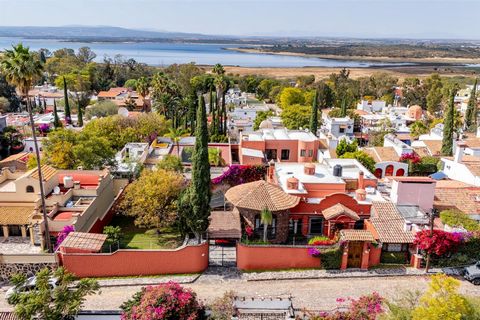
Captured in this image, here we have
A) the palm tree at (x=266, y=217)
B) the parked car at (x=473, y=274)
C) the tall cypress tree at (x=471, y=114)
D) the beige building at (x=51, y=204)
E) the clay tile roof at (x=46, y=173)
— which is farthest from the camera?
the tall cypress tree at (x=471, y=114)

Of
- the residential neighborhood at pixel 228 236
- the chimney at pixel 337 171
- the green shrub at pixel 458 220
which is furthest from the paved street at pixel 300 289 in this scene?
the chimney at pixel 337 171

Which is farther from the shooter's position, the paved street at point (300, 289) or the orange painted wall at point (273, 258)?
the orange painted wall at point (273, 258)

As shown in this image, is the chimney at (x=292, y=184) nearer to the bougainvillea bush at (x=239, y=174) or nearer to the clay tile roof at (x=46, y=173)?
the bougainvillea bush at (x=239, y=174)

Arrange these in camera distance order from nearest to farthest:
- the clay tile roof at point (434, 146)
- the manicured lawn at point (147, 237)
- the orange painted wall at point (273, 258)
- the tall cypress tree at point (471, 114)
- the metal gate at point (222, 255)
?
Answer: the orange painted wall at point (273, 258), the metal gate at point (222, 255), the manicured lawn at point (147, 237), the clay tile roof at point (434, 146), the tall cypress tree at point (471, 114)

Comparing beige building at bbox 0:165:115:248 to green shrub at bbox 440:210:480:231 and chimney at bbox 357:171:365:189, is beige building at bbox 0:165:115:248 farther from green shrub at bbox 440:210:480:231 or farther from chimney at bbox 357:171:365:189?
green shrub at bbox 440:210:480:231

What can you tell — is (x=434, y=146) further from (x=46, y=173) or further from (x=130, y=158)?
(x=46, y=173)

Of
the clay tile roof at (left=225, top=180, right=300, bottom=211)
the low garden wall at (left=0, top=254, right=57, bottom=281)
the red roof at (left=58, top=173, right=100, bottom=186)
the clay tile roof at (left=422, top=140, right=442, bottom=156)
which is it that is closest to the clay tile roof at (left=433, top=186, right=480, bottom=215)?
the clay tile roof at (left=225, top=180, right=300, bottom=211)

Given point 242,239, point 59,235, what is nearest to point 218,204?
point 242,239

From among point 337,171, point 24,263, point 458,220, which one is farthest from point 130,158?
point 458,220

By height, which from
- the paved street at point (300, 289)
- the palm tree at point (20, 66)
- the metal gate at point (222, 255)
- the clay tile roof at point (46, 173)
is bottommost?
the paved street at point (300, 289)
